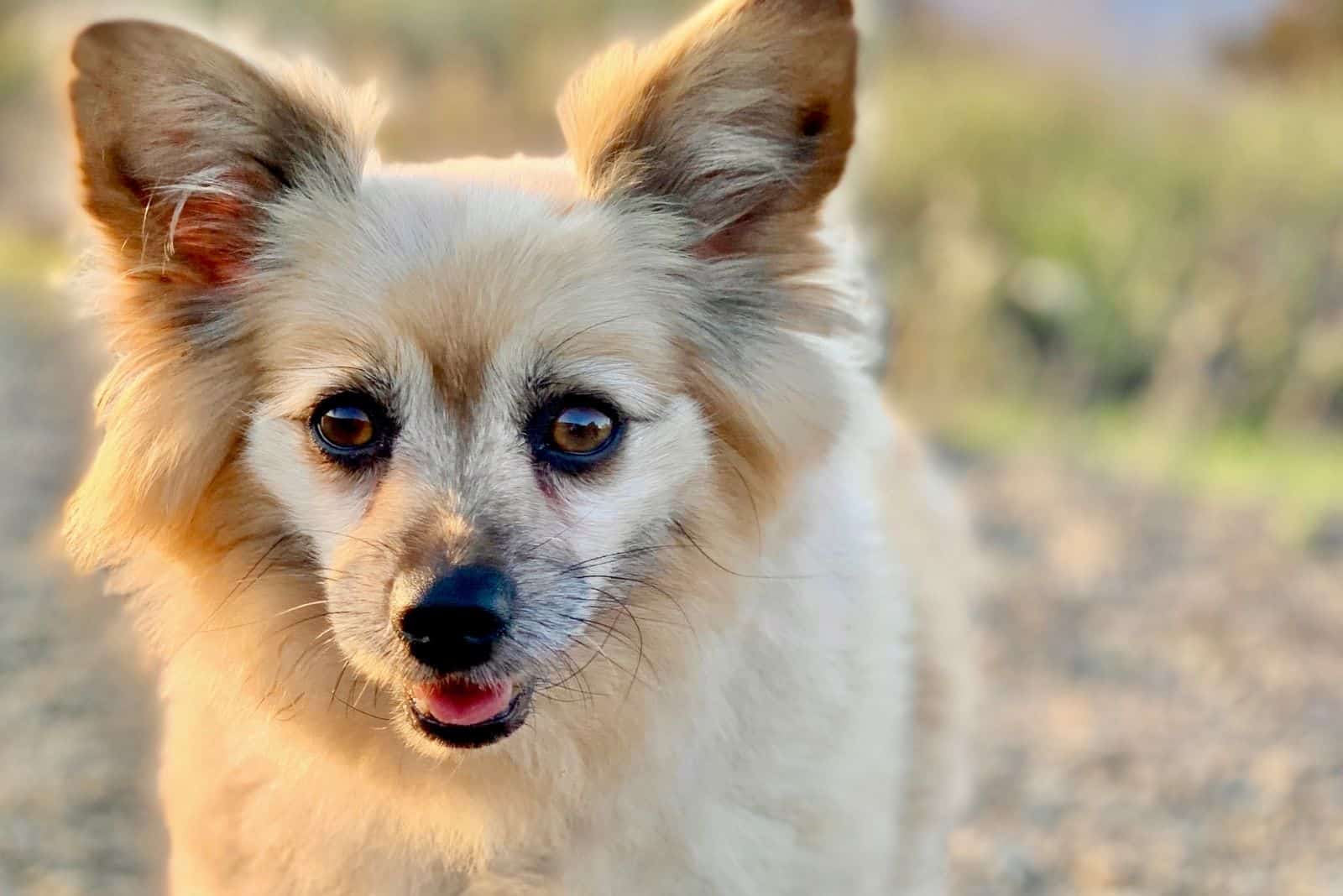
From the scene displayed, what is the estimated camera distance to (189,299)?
265 cm

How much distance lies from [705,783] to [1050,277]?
6.85 metres

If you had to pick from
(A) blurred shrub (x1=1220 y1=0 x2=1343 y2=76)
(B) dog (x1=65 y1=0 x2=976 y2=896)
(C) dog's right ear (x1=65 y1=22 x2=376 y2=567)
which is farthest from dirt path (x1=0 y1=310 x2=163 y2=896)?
(A) blurred shrub (x1=1220 y1=0 x2=1343 y2=76)

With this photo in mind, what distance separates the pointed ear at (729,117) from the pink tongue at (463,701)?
98cm

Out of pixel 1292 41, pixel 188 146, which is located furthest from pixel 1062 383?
pixel 188 146

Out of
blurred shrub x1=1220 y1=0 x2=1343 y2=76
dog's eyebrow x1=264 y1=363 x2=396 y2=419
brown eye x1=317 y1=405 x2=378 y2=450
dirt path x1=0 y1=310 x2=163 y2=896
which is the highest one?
blurred shrub x1=1220 y1=0 x2=1343 y2=76

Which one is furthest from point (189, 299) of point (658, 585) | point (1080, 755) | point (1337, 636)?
point (1337, 636)

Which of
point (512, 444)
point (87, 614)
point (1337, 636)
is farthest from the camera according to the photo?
point (1337, 636)

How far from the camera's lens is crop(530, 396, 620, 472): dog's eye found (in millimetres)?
2564

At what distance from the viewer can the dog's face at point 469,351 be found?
8.00ft

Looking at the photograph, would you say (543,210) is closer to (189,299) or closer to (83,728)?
(189,299)

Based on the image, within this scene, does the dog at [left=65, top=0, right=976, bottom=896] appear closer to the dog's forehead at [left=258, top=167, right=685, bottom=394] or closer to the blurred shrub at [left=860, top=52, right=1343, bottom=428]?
the dog's forehead at [left=258, top=167, right=685, bottom=394]

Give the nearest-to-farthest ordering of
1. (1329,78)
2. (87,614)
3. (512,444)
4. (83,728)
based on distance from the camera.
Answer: (512,444) < (83,728) < (87,614) < (1329,78)

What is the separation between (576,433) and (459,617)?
17.3 inches

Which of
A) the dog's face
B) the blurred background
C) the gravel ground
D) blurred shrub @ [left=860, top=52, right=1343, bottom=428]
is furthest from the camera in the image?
blurred shrub @ [left=860, top=52, right=1343, bottom=428]
